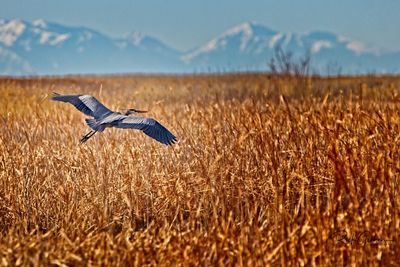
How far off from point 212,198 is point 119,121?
1.12 meters

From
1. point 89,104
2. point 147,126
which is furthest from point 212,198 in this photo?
point 89,104

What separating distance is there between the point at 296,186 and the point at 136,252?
6.73 feet

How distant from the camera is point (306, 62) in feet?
53.6

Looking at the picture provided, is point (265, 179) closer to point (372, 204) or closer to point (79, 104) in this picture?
point (372, 204)

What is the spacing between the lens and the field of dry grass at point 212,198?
470cm

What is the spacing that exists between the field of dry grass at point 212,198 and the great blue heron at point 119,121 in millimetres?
588

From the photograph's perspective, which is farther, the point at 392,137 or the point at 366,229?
the point at 392,137

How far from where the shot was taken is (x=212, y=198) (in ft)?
19.1

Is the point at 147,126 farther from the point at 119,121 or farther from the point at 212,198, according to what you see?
the point at 212,198

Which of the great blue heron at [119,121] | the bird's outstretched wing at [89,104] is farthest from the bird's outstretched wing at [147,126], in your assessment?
the bird's outstretched wing at [89,104]

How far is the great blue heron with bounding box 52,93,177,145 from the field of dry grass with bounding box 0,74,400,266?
59 cm

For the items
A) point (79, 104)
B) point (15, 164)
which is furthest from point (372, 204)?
point (15, 164)

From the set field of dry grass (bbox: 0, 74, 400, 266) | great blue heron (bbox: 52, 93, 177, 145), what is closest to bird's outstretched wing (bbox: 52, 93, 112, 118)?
great blue heron (bbox: 52, 93, 177, 145)

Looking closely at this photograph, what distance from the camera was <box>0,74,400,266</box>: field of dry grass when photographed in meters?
4.70
